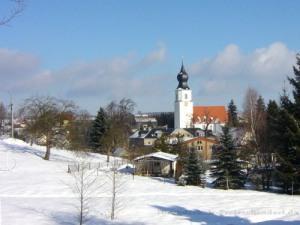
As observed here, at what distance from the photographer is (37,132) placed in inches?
2203

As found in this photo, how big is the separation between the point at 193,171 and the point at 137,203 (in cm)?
1439

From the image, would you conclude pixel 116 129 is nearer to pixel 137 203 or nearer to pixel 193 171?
pixel 193 171

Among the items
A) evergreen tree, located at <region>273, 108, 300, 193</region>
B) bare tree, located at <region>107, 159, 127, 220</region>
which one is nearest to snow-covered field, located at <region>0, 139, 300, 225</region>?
bare tree, located at <region>107, 159, 127, 220</region>

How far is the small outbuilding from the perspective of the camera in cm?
5556

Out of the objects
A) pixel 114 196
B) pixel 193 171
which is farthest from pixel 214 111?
pixel 114 196

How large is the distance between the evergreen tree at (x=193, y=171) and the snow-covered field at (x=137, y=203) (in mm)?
1976

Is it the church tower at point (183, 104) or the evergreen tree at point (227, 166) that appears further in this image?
the church tower at point (183, 104)

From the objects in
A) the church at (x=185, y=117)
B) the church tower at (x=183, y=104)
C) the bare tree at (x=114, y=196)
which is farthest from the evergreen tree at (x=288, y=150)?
the church tower at (x=183, y=104)

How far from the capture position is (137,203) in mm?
34375

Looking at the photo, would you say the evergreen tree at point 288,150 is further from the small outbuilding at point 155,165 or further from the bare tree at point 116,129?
the bare tree at point 116,129

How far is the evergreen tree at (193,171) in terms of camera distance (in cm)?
4784

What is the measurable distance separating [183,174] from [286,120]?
41.2 ft

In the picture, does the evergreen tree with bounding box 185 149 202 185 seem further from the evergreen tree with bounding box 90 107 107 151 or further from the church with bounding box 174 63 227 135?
the church with bounding box 174 63 227 135

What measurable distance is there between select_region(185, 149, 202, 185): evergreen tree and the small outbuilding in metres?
6.53
